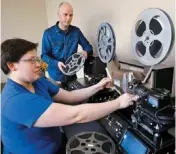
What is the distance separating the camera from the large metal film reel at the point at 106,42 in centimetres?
141

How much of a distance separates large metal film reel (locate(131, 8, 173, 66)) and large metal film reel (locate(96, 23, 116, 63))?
15 centimetres

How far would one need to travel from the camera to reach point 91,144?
1080 millimetres

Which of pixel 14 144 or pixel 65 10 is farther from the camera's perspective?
pixel 65 10

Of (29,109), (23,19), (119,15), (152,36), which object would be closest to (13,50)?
(29,109)

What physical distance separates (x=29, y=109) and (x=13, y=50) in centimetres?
35

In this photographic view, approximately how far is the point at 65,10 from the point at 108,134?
1.40 m

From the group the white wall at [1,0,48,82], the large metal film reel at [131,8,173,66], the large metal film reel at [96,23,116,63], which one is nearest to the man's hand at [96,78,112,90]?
the large metal film reel at [96,23,116,63]

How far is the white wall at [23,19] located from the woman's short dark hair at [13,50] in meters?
2.67

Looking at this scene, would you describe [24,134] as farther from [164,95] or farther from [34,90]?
[164,95]

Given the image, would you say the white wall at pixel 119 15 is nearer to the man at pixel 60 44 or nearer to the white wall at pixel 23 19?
the man at pixel 60 44

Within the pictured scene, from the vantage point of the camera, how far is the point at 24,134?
3.69 ft

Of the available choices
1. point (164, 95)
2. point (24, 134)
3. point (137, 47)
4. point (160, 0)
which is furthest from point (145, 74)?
point (24, 134)

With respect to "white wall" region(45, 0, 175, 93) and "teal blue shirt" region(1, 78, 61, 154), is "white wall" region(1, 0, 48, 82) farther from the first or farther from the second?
"teal blue shirt" region(1, 78, 61, 154)

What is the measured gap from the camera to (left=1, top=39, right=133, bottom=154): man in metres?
0.99
